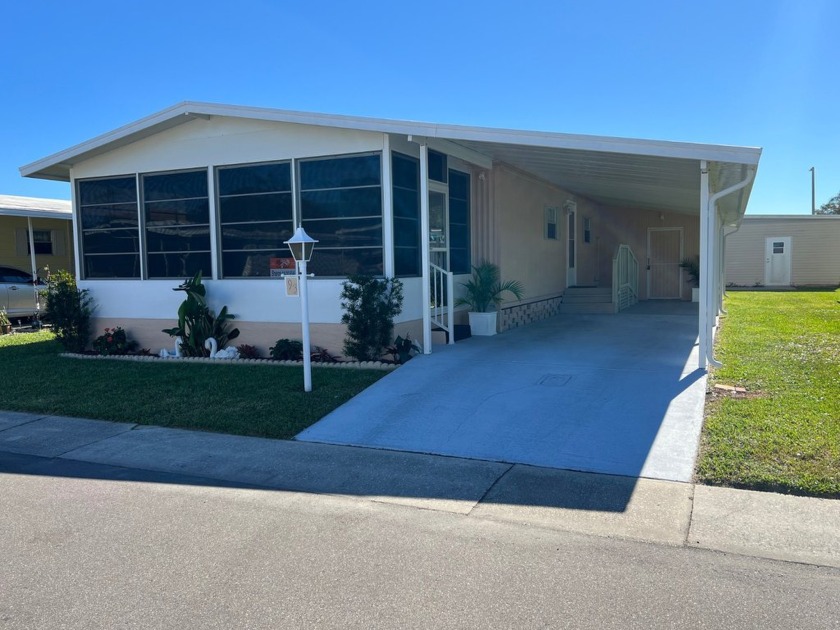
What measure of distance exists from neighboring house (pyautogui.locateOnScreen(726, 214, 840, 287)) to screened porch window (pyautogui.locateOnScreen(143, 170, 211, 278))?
977 inches

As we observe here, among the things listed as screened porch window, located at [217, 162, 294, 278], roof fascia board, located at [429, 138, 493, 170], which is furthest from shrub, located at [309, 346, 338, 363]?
roof fascia board, located at [429, 138, 493, 170]

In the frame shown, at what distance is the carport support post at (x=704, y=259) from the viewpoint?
8.34 metres

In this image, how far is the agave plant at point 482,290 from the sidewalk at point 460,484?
5774 millimetres

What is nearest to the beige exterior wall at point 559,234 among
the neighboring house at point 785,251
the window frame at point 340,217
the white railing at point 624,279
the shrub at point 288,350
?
the white railing at point 624,279

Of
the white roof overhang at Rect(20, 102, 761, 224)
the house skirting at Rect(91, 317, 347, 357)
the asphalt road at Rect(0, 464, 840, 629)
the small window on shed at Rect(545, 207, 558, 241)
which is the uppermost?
the white roof overhang at Rect(20, 102, 761, 224)

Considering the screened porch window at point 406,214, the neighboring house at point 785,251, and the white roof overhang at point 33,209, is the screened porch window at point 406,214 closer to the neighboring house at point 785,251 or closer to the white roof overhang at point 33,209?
the white roof overhang at point 33,209

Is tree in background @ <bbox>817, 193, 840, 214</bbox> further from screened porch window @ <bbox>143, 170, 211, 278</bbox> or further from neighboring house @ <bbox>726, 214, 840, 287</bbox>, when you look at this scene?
screened porch window @ <bbox>143, 170, 211, 278</bbox>

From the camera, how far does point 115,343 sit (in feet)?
39.9

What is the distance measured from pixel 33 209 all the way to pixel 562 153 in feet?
47.8

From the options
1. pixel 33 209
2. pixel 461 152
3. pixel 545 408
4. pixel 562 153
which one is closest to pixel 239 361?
pixel 461 152

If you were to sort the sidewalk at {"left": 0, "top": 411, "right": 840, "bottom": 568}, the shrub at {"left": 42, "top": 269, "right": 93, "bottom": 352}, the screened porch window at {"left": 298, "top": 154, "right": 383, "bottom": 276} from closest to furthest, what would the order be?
1. the sidewalk at {"left": 0, "top": 411, "right": 840, "bottom": 568}
2. the screened porch window at {"left": 298, "top": 154, "right": 383, "bottom": 276}
3. the shrub at {"left": 42, "top": 269, "right": 93, "bottom": 352}

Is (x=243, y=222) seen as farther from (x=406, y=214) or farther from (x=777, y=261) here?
(x=777, y=261)

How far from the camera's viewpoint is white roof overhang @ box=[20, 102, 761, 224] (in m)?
8.03

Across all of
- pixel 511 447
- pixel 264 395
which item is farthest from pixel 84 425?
pixel 511 447
